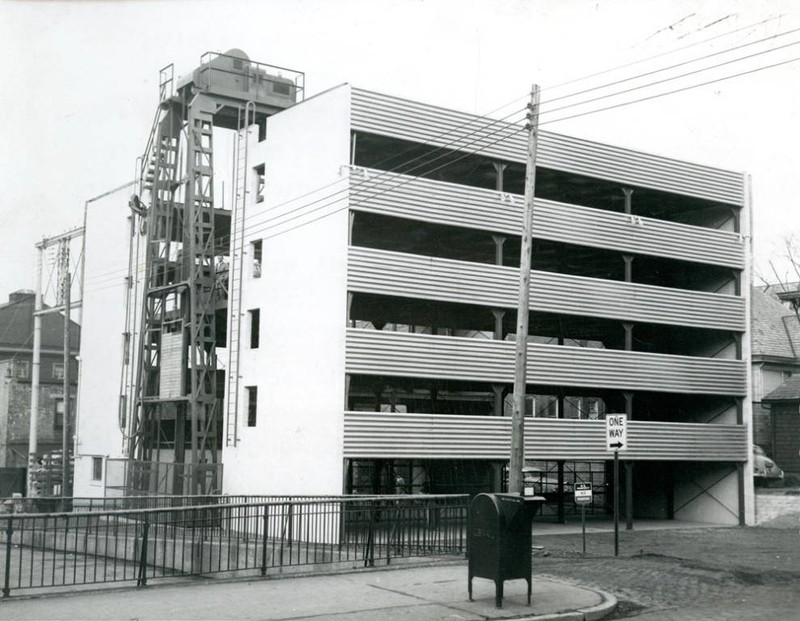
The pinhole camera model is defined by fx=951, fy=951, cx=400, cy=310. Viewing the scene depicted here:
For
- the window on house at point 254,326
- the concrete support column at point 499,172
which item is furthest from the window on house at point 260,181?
the concrete support column at point 499,172

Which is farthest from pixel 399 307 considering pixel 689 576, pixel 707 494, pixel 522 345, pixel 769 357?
pixel 769 357

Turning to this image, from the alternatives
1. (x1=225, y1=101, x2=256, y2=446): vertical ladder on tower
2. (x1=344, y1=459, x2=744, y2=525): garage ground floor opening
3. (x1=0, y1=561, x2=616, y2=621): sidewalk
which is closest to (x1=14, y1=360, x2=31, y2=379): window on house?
(x1=344, y1=459, x2=744, y2=525): garage ground floor opening

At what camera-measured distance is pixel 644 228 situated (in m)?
35.4

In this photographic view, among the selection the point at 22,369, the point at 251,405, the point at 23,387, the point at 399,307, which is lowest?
the point at 251,405

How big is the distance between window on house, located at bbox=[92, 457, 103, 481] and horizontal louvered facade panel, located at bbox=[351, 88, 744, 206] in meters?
21.1

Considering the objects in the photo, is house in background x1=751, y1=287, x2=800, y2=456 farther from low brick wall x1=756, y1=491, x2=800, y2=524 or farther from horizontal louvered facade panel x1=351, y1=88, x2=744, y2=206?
horizontal louvered facade panel x1=351, y1=88, x2=744, y2=206

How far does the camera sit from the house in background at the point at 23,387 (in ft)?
189

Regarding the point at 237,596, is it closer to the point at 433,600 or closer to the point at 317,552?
the point at 433,600

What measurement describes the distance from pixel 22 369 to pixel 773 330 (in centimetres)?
4402

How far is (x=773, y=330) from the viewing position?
51.1 meters

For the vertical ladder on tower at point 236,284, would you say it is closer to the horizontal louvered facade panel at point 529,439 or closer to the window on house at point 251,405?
the window on house at point 251,405

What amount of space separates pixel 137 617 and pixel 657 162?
29165 mm

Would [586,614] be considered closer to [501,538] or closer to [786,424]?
[501,538]

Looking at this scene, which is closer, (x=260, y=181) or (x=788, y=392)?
(x=260, y=181)
